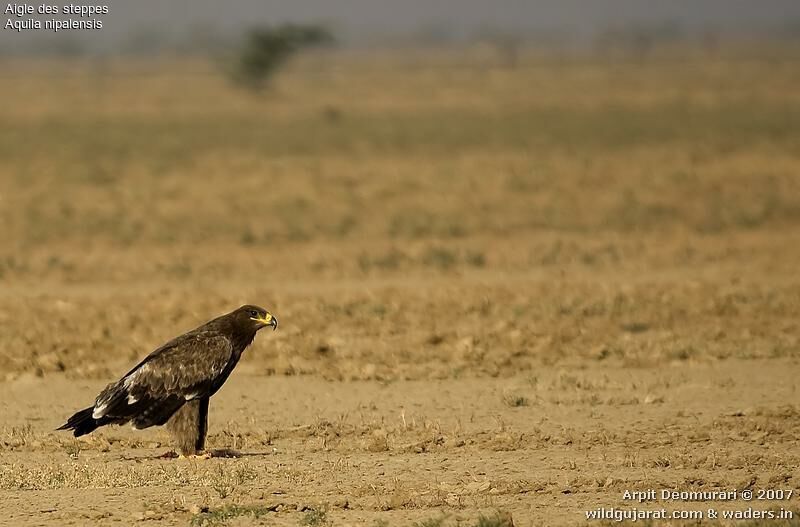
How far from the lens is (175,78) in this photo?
110500mm

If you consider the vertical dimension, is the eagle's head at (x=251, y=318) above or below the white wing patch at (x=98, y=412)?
above

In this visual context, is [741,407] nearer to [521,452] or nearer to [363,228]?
[521,452]

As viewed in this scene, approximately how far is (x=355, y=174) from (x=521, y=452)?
22108 mm

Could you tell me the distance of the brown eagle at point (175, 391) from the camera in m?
9.25


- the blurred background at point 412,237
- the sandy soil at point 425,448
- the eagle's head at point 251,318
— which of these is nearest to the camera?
the sandy soil at point 425,448

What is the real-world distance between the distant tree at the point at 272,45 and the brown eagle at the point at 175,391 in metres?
65.6

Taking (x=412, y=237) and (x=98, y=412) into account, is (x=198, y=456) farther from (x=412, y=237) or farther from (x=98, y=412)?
(x=412, y=237)

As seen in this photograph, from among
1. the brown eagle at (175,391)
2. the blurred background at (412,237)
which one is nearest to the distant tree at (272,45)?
the blurred background at (412,237)

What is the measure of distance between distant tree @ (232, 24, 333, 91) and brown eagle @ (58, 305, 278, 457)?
215 ft

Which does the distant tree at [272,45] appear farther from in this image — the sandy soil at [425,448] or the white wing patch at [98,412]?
the white wing patch at [98,412]

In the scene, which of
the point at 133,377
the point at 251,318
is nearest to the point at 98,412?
the point at 133,377

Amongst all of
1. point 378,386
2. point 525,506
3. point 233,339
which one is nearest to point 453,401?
point 378,386

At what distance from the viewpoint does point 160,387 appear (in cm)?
930

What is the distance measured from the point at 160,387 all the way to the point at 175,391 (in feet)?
0.33
